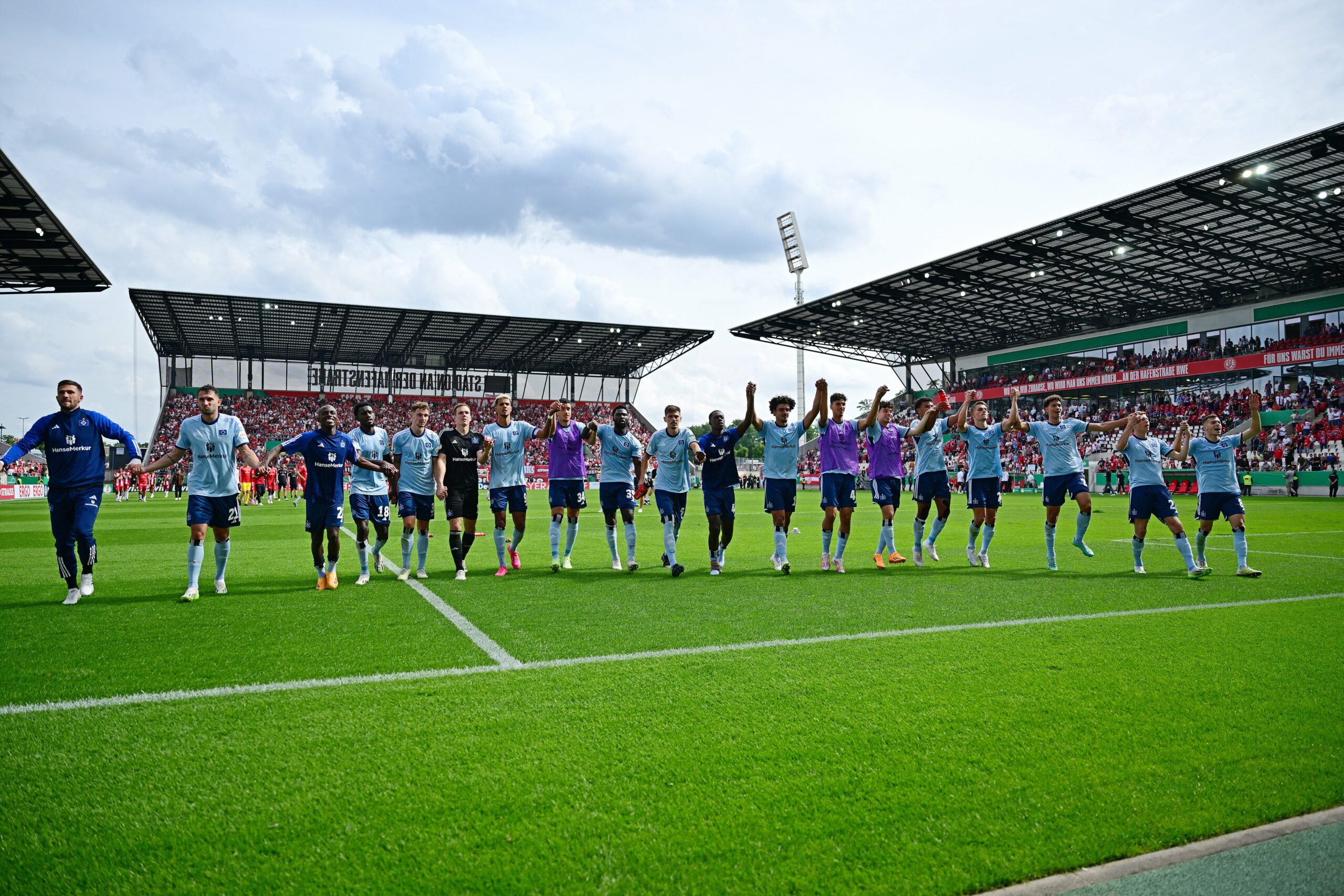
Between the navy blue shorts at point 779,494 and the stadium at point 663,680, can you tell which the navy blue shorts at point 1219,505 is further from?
the navy blue shorts at point 779,494

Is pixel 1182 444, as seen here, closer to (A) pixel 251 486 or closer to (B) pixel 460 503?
(B) pixel 460 503

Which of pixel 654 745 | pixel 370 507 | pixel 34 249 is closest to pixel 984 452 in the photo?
pixel 370 507

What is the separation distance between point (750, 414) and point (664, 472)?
5.13 ft

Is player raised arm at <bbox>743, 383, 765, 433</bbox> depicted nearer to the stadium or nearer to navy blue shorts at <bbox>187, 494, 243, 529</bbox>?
the stadium

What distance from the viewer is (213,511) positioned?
25.8 feet

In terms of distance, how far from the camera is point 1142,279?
136ft

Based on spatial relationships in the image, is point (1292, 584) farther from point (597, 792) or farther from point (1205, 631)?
point (597, 792)

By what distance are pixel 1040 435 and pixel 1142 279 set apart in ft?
125

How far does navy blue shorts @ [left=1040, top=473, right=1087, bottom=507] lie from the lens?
10.3 m

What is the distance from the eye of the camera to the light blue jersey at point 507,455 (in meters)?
9.44

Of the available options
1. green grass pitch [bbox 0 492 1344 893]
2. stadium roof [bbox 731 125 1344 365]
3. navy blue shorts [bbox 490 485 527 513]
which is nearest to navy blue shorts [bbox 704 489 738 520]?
navy blue shorts [bbox 490 485 527 513]

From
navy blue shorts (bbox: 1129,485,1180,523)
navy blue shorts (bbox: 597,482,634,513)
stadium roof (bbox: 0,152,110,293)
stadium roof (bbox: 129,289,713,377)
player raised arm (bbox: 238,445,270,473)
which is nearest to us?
player raised arm (bbox: 238,445,270,473)

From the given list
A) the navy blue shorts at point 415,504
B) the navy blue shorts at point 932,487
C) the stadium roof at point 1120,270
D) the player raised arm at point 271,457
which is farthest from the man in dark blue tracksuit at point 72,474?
the stadium roof at point 1120,270

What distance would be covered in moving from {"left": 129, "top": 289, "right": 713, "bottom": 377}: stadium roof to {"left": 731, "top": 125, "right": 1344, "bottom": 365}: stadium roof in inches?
470
